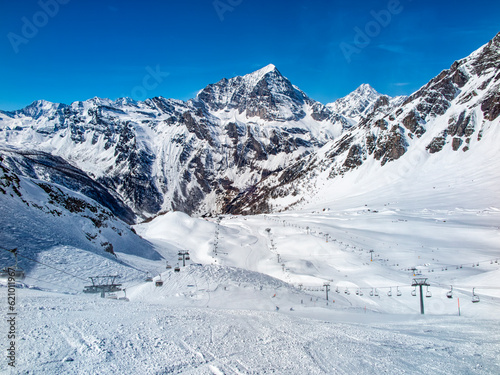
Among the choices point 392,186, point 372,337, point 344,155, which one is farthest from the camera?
point 344,155

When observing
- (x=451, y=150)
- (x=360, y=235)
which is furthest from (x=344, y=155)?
(x=360, y=235)

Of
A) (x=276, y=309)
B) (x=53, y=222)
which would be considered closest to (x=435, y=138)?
(x=276, y=309)

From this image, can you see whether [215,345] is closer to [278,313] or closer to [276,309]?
[278,313]

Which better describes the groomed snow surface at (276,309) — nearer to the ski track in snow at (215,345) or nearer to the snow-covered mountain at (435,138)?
the ski track in snow at (215,345)

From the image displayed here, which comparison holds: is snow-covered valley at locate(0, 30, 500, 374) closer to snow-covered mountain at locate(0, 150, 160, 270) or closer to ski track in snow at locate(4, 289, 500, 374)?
ski track in snow at locate(4, 289, 500, 374)

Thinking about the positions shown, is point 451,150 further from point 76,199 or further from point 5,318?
point 5,318

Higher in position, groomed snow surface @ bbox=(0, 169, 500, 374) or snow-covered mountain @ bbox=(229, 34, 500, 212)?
snow-covered mountain @ bbox=(229, 34, 500, 212)

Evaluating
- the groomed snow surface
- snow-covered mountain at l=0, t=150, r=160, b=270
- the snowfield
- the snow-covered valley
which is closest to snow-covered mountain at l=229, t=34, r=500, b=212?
the snow-covered valley

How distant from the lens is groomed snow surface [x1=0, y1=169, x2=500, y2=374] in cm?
1127

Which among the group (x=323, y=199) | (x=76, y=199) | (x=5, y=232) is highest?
(x=323, y=199)

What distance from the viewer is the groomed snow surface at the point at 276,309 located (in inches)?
444

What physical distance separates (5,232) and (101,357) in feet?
84.2

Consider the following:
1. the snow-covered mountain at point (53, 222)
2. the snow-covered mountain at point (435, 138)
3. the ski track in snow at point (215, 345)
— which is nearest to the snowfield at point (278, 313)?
the ski track in snow at point (215, 345)

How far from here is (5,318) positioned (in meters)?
12.5
